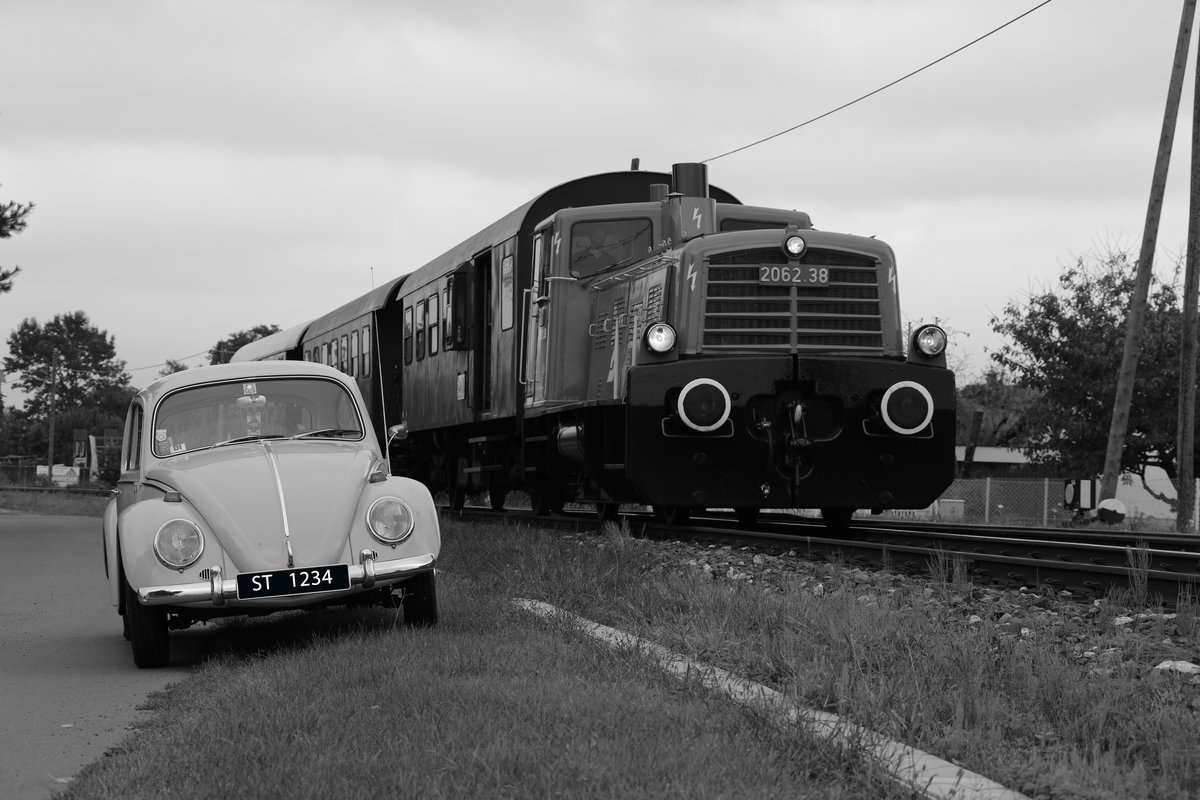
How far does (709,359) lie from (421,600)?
15.5 feet

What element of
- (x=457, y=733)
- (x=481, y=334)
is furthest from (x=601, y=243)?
(x=457, y=733)

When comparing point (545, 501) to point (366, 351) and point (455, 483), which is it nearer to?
point (455, 483)

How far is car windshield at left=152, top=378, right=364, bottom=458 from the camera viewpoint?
8445mm

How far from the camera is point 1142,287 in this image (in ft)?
65.9

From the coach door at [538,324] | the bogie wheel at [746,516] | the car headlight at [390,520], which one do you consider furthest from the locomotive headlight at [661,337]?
the car headlight at [390,520]

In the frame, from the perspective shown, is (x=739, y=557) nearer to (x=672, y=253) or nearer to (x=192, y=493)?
(x=672, y=253)

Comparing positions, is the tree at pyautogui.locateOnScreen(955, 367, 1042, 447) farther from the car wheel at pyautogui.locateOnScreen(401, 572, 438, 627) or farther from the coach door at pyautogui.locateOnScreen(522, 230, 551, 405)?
the car wheel at pyautogui.locateOnScreen(401, 572, 438, 627)

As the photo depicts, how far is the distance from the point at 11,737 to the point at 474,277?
40.1 feet

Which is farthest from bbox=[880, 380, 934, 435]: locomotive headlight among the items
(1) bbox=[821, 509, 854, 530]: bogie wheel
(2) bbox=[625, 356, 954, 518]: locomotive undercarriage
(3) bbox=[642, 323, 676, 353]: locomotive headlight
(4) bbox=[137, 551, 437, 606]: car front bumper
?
(4) bbox=[137, 551, 437, 606]: car front bumper

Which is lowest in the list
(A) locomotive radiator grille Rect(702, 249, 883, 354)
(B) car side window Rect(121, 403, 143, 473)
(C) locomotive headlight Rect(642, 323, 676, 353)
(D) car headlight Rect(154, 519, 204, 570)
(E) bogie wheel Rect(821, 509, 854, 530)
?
(E) bogie wheel Rect(821, 509, 854, 530)

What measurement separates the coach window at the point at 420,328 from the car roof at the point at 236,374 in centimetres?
1133

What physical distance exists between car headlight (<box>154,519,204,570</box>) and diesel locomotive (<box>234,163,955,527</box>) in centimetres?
334

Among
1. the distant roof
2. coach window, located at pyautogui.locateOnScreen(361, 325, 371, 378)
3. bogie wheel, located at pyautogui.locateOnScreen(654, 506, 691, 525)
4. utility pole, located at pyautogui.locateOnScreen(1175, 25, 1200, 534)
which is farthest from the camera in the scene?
the distant roof

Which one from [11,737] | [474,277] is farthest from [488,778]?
[474,277]
